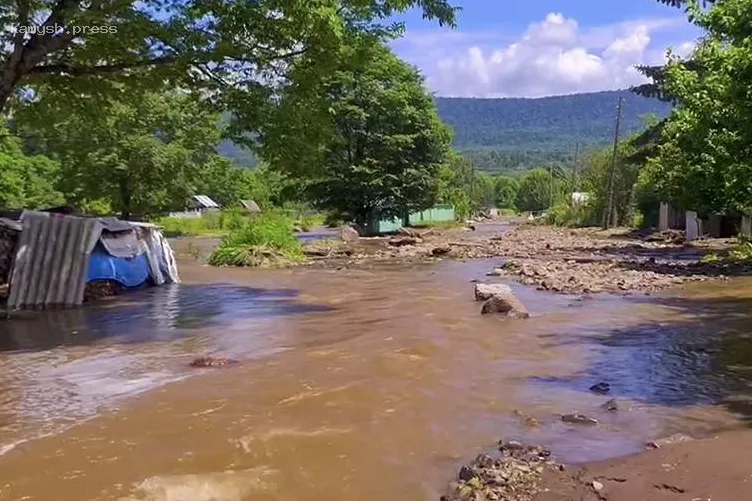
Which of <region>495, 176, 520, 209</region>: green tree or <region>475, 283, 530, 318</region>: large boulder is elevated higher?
<region>495, 176, 520, 209</region>: green tree

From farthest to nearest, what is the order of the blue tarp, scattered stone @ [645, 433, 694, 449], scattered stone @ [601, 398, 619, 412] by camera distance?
the blue tarp, scattered stone @ [601, 398, 619, 412], scattered stone @ [645, 433, 694, 449]

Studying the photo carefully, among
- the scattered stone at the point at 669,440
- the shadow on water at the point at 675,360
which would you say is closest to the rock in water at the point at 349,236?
the shadow on water at the point at 675,360

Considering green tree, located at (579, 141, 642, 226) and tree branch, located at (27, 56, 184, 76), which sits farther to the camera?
green tree, located at (579, 141, 642, 226)

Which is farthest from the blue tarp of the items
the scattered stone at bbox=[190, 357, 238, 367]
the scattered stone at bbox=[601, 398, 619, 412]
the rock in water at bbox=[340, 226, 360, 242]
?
A: the rock in water at bbox=[340, 226, 360, 242]

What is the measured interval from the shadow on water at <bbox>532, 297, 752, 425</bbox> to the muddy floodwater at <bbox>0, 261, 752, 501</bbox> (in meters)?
0.04

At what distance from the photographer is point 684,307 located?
45.9 ft

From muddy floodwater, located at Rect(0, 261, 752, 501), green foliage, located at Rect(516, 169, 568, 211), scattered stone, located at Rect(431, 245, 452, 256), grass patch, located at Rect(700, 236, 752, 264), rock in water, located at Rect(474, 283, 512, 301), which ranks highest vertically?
green foliage, located at Rect(516, 169, 568, 211)

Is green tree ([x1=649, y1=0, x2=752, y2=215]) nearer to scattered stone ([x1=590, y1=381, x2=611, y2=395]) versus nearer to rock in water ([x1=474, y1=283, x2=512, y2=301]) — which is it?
rock in water ([x1=474, y1=283, x2=512, y2=301])

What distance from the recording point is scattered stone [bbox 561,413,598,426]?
21.7ft

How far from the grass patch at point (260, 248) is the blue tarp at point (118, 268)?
6791mm

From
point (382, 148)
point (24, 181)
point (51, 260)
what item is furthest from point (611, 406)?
point (24, 181)

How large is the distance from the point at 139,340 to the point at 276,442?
5.74m

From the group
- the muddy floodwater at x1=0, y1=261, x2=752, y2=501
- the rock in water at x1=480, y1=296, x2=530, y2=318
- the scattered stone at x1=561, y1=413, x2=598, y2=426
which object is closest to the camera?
the muddy floodwater at x1=0, y1=261, x2=752, y2=501

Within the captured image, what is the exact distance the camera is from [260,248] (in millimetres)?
25703
